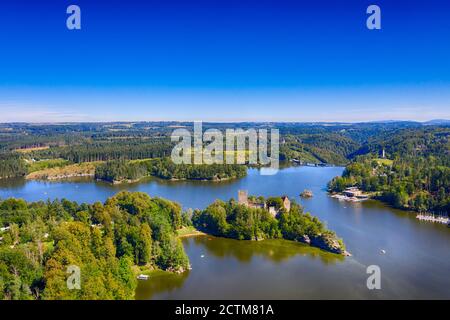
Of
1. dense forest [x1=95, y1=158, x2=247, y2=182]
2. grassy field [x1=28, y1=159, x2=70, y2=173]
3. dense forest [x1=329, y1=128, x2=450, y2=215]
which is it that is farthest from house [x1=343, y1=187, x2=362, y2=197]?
grassy field [x1=28, y1=159, x2=70, y2=173]

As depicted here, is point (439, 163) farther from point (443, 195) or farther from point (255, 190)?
point (255, 190)

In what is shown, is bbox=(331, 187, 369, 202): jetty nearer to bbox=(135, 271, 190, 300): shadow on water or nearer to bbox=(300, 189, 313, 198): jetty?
bbox=(300, 189, 313, 198): jetty

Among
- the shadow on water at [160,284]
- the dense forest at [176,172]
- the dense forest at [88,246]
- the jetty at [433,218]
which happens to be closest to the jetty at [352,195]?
the jetty at [433,218]

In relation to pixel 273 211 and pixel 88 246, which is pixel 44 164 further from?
pixel 88 246

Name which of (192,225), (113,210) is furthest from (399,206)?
(113,210)

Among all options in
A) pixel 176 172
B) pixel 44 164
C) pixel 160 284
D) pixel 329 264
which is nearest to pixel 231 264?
pixel 160 284

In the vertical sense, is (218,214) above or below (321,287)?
above

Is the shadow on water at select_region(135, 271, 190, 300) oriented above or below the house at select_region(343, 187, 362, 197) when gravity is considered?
below
